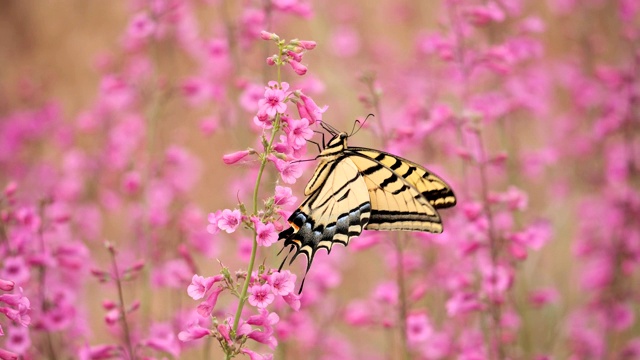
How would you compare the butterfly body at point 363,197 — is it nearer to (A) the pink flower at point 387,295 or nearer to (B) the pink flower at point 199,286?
(B) the pink flower at point 199,286

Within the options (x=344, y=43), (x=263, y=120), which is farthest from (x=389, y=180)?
(x=344, y=43)

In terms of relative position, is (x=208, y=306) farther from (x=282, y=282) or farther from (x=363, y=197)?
(x=363, y=197)

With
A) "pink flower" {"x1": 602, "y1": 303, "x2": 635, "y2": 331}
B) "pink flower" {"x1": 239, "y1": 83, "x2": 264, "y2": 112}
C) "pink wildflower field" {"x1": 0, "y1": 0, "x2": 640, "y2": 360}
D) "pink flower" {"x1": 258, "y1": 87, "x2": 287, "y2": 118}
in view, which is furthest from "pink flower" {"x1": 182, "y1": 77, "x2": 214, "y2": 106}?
"pink flower" {"x1": 602, "y1": 303, "x2": 635, "y2": 331}

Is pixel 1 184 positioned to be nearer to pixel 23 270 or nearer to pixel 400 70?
pixel 23 270

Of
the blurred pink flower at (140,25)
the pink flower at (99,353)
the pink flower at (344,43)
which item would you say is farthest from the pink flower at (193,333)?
the pink flower at (344,43)

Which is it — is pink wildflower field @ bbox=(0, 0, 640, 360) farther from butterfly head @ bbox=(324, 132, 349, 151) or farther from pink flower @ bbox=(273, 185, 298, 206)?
butterfly head @ bbox=(324, 132, 349, 151)
